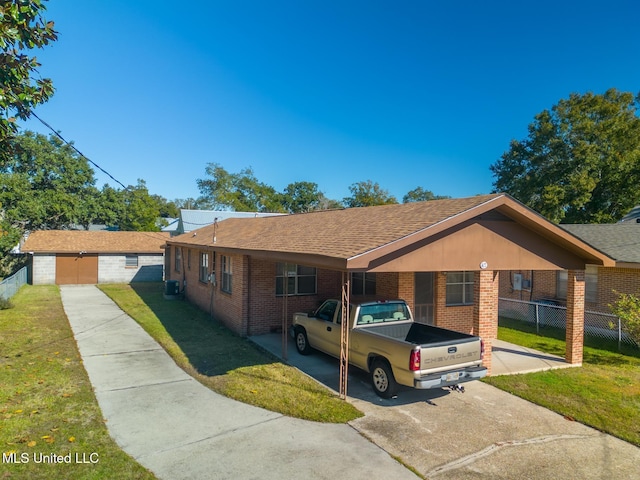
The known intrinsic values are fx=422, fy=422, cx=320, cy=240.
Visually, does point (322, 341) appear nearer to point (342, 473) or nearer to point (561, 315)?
point (342, 473)

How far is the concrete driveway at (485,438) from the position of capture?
5.43 m

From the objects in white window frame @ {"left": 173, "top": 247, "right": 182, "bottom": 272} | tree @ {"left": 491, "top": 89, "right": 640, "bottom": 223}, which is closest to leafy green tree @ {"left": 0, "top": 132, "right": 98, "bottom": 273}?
white window frame @ {"left": 173, "top": 247, "right": 182, "bottom": 272}

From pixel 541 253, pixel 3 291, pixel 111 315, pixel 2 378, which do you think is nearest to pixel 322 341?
pixel 541 253

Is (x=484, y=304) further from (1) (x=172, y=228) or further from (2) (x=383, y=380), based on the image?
(1) (x=172, y=228)

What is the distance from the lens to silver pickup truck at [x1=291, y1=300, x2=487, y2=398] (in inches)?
282

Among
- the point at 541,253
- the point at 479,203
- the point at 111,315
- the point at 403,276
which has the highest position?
the point at 479,203

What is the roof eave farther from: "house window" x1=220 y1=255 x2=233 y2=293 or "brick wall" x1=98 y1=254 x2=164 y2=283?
"brick wall" x1=98 y1=254 x2=164 y2=283

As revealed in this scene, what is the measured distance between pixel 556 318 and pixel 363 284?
7850 mm

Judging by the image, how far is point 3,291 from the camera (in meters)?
18.4

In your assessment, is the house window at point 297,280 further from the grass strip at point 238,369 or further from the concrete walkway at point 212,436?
the concrete walkway at point 212,436

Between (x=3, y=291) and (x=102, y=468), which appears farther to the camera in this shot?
(x=3, y=291)

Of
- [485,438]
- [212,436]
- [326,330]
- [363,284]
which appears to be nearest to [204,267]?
[363,284]

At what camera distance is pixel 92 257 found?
2898 centimetres

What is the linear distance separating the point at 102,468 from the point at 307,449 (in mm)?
2572
